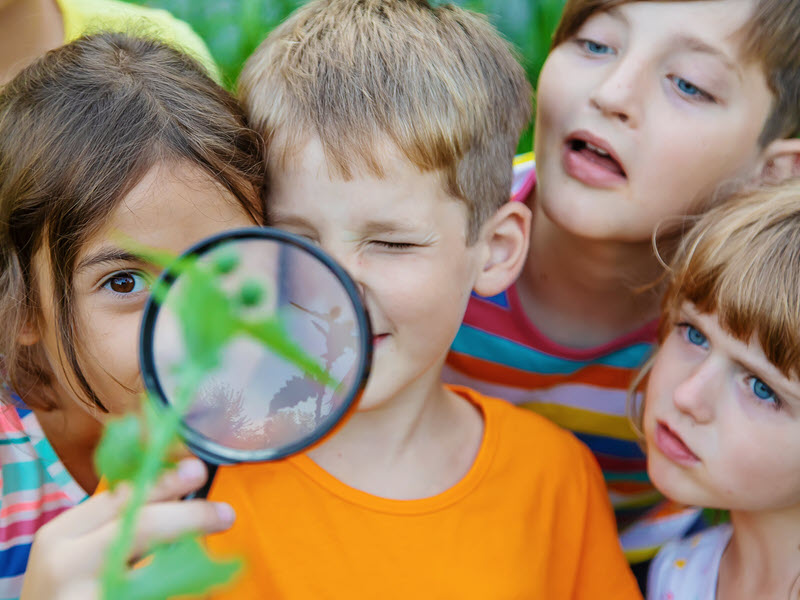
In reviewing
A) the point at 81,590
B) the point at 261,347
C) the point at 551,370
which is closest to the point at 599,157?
the point at 551,370

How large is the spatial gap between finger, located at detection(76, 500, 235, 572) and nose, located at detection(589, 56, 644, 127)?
4.47 feet

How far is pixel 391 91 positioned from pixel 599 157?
2.50 ft

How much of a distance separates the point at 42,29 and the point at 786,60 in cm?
213

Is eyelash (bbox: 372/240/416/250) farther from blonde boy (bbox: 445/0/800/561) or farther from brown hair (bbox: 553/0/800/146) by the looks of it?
brown hair (bbox: 553/0/800/146)

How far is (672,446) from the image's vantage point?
169cm

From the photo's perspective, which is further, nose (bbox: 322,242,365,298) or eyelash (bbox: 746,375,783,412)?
eyelash (bbox: 746,375,783,412)

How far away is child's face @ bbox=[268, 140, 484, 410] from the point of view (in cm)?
139

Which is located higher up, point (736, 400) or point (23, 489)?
point (736, 400)

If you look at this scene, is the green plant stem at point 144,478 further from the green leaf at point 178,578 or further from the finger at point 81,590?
the finger at point 81,590

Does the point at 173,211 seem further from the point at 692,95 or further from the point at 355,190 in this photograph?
the point at 692,95

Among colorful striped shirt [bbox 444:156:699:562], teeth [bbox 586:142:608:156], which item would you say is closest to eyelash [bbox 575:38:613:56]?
teeth [bbox 586:142:608:156]

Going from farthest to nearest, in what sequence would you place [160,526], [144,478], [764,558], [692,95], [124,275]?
1. [692,95]
2. [764,558]
3. [124,275]
4. [160,526]
5. [144,478]

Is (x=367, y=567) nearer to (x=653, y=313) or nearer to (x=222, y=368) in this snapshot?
(x=222, y=368)

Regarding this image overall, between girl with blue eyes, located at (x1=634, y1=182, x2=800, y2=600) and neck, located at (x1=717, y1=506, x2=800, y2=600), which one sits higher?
girl with blue eyes, located at (x1=634, y1=182, x2=800, y2=600)
